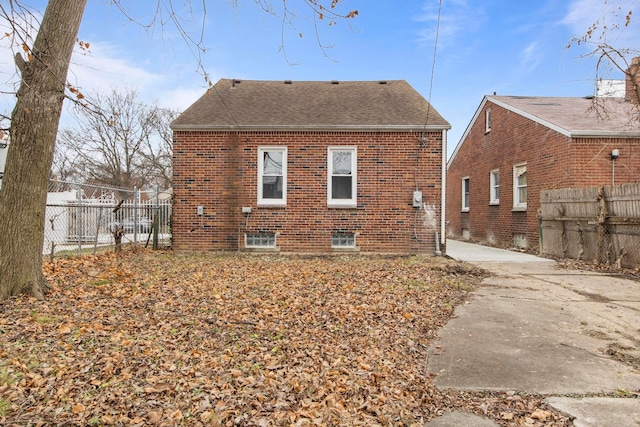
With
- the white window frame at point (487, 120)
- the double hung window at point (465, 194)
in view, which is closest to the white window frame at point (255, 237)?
the white window frame at point (487, 120)

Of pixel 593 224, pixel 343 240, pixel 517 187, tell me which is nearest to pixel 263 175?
pixel 343 240

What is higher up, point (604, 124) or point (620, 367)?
point (604, 124)

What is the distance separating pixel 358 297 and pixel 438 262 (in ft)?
15.7

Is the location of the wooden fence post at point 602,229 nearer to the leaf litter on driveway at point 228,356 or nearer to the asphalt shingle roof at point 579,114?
the asphalt shingle roof at point 579,114

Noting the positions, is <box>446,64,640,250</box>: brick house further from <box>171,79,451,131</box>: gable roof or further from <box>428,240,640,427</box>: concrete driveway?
<box>428,240,640,427</box>: concrete driveway

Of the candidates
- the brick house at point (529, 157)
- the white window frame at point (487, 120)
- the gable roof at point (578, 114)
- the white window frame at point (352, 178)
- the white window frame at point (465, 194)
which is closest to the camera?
the gable roof at point (578, 114)

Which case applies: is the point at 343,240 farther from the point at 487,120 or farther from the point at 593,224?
the point at 487,120

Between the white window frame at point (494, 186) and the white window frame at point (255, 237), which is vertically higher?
the white window frame at point (494, 186)

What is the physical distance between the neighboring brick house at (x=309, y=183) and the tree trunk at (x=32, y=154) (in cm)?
618

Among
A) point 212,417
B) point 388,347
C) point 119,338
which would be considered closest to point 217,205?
point 119,338

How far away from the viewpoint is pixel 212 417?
264cm

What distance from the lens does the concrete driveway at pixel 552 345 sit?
3200 millimetres

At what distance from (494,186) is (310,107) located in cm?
854

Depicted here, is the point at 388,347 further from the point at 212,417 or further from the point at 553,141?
the point at 553,141
